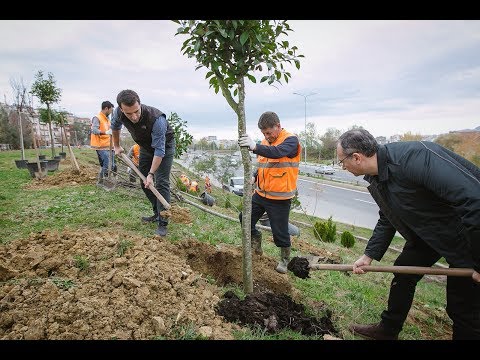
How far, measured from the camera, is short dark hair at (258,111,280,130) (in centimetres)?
364

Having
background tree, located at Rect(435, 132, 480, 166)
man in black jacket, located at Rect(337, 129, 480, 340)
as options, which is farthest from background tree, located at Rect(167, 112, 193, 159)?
background tree, located at Rect(435, 132, 480, 166)

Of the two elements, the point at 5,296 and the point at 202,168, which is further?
the point at 202,168

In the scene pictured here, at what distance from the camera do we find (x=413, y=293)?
2.79m

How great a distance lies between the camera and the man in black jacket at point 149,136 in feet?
12.4

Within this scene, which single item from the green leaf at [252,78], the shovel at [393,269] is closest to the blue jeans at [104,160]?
the green leaf at [252,78]

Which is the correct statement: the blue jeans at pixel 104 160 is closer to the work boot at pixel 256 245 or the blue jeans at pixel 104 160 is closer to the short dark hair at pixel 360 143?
the work boot at pixel 256 245

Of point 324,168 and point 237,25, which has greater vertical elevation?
point 237,25

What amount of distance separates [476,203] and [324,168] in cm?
4703

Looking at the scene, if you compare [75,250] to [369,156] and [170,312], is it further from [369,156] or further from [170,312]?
[369,156]

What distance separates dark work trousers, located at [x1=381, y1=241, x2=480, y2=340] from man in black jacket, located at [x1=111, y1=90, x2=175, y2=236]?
9.37ft

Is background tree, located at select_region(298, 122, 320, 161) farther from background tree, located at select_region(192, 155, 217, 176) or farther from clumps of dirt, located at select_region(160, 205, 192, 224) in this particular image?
clumps of dirt, located at select_region(160, 205, 192, 224)

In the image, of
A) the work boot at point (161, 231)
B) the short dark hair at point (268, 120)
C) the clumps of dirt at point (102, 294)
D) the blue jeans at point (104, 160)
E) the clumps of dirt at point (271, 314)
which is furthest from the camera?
the blue jeans at point (104, 160)
